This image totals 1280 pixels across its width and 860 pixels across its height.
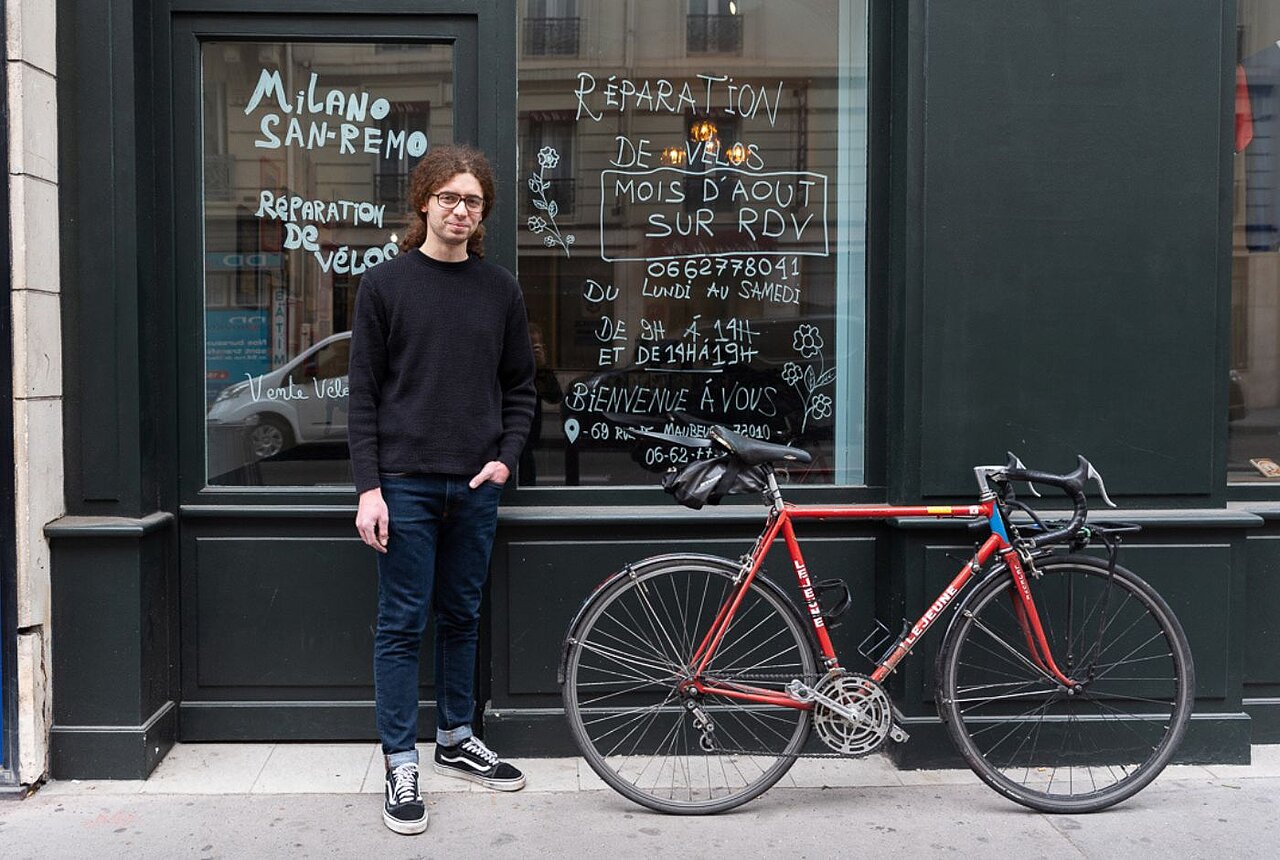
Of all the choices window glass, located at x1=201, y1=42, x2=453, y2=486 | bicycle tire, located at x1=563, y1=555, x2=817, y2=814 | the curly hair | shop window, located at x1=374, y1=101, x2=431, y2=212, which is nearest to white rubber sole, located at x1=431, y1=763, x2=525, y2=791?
bicycle tire, located at x1=563, y1=555, x2=817, y2=814

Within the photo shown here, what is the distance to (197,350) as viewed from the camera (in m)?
4.67

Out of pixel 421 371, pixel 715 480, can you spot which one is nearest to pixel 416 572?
pixel 421 371

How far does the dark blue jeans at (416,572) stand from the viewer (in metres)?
4.01

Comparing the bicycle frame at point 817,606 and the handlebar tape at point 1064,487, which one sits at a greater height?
the handlebar tape at point 1064,487

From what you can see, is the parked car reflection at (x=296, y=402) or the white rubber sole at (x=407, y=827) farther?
the parked car reflection at (x=296, y=402)

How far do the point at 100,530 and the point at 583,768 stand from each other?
1.92 m

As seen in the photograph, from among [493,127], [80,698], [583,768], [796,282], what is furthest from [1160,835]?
[80,698]

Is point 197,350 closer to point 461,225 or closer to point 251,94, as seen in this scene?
point 251,94

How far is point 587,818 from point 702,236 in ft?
7.37

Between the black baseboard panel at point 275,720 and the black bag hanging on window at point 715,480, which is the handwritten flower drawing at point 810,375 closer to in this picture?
the black bag hanging on window at point 715,480

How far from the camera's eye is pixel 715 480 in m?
4.07

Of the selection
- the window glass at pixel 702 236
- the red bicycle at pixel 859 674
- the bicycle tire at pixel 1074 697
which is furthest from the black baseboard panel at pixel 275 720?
the bicycle tire at pixel 1074 697

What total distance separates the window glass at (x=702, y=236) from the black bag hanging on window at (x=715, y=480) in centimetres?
71

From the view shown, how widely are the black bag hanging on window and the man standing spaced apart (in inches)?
23.3
